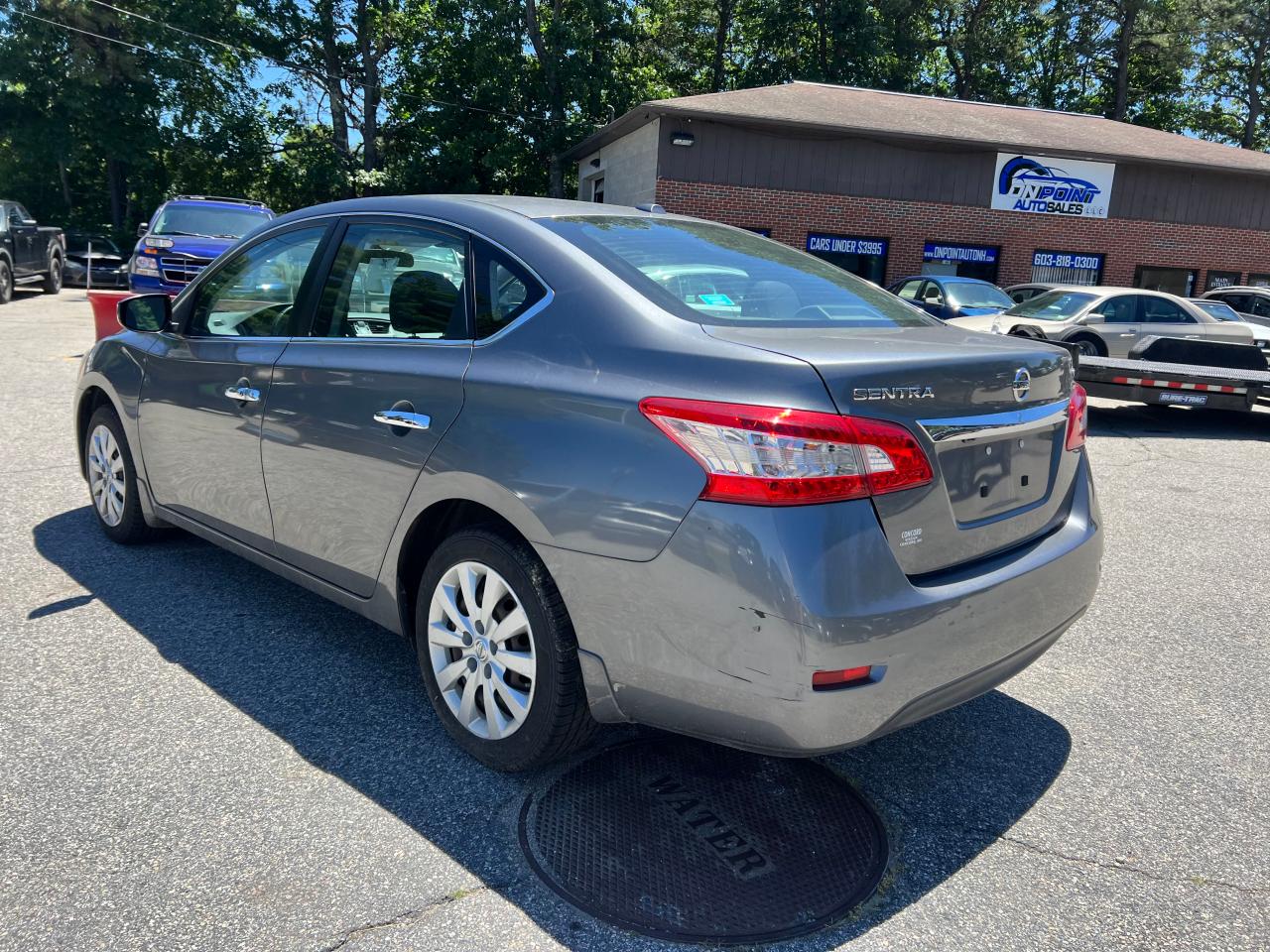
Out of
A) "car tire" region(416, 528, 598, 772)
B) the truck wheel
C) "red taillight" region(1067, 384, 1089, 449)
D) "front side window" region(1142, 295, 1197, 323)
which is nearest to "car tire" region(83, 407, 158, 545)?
"car tire" region(416, 528, 598, 772)

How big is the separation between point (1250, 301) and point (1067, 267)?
5.95m

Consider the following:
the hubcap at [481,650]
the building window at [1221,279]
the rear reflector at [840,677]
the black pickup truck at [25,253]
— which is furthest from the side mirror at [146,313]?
the building window at [1221,279]

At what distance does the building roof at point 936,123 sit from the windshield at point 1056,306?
26.2 feet

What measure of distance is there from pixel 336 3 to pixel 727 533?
120 feet

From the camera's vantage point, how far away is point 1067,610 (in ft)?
9.27

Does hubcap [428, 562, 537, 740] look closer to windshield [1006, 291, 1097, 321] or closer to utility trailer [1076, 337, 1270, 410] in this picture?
utility trailer [1076, 337, 1270, 410]

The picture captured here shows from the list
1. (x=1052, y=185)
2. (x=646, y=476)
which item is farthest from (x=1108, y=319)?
(x=646, y=476)

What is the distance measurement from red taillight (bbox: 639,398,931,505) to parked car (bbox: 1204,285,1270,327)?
63.1 ft

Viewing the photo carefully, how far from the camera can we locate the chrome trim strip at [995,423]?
2.36m

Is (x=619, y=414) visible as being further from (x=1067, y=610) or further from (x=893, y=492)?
(x=1067, y=610)

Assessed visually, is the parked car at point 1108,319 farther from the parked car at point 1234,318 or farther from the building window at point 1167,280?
the building window at point 1167,280

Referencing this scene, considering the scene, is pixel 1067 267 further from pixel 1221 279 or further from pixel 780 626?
pixel 780 626

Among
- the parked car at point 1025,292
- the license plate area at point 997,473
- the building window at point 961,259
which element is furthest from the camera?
the building window at point 961,259

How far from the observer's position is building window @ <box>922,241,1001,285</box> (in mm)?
23141
